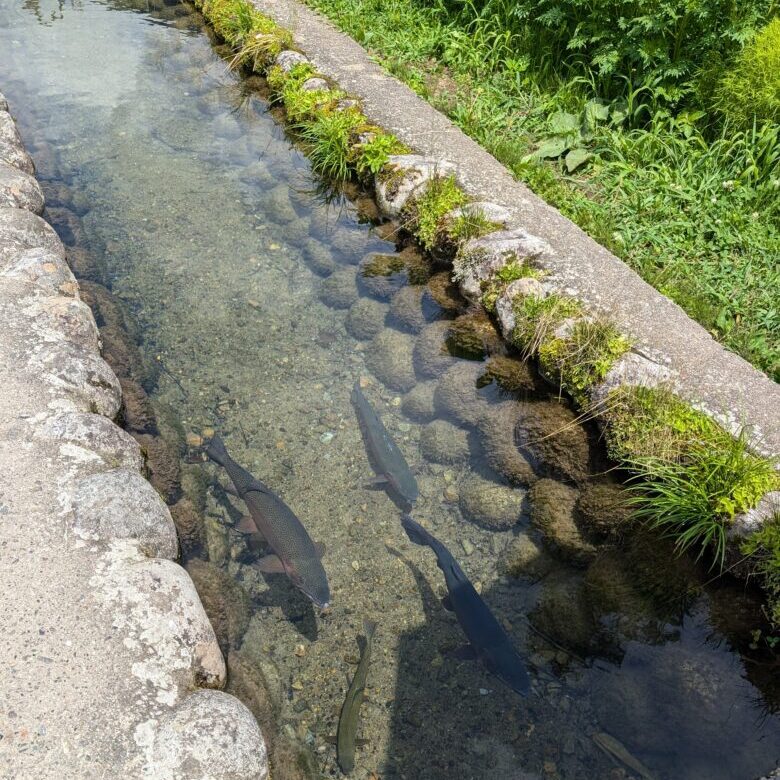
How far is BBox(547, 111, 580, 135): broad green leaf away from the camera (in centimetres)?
672

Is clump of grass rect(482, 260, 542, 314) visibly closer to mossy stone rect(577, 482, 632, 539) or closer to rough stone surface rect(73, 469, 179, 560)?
mossy stone rect(577, 482, 632, 539)

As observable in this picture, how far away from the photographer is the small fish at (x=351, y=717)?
3254 mm

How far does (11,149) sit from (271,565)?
17.2 ft

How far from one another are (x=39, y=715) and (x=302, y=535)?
4.93 ft

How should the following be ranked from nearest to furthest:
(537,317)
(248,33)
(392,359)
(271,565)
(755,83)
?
(271,565), (537,317), (392,359), (755,83), (248,33)

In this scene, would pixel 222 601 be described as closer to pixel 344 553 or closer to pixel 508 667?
pixel 344 553

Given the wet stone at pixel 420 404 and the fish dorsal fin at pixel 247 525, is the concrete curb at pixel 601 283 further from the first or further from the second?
the fish dorsal fin at pixel 247 525

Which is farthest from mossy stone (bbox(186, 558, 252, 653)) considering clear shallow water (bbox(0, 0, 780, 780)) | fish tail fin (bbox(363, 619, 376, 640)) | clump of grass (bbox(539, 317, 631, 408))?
clump of grass (bbox(539, 317, 631, 408))

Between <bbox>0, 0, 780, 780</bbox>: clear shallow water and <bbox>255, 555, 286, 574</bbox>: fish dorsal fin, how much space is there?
108 millimetres

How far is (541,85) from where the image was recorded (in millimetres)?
7480

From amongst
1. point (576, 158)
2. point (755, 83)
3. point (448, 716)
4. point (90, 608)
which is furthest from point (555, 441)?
point (755, 83)

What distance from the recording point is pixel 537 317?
4.82 meters

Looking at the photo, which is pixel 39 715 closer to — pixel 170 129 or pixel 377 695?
pixel 377 695

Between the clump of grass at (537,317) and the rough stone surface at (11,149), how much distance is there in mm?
4982
